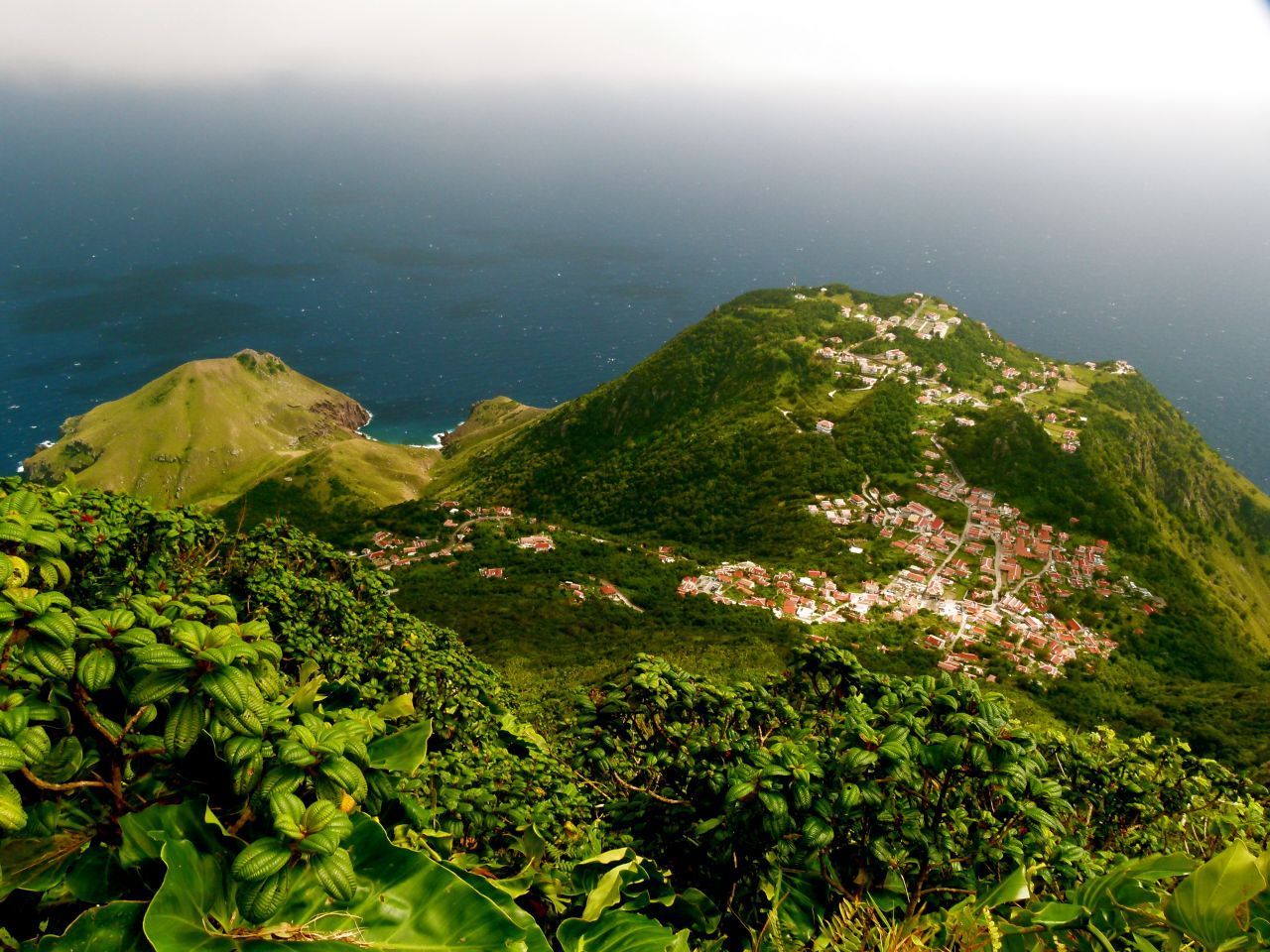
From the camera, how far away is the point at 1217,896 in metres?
2.97

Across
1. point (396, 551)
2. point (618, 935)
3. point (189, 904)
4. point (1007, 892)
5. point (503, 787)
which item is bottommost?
point (396, 551)

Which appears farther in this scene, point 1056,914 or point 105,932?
point 1056,914

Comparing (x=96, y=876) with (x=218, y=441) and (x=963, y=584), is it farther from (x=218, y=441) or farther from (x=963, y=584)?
(x=218, y=441)

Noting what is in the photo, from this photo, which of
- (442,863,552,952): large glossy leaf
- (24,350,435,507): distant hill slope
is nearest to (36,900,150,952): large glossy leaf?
(442,863,552,952): large glossy leaf

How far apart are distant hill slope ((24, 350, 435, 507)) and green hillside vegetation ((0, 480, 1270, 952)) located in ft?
254

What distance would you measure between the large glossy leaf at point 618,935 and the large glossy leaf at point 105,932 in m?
1.67

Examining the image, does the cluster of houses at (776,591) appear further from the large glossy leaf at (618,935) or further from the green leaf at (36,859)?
the green leaf at (36,859)

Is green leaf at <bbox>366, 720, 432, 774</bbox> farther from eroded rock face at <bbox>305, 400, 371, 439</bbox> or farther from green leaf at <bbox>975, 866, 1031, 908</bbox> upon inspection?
eroded rock face at <bbox>305, 400, 371, 439</bbox>

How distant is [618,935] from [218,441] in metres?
112

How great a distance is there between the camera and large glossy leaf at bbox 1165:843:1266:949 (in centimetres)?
290

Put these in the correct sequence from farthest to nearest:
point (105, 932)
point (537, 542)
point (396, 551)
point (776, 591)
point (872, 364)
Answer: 1. point (872, 364)
2. point (396, 551)
3. point (537, 542)
4. point (776, 591)
5. point (105, 932)

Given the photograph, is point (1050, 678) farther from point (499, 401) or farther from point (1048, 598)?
point (499, 401)

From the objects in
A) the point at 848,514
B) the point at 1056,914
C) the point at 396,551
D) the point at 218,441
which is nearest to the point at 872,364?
the point at 848,514

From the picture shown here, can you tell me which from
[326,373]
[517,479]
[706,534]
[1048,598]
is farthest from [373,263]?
[1048,598]
